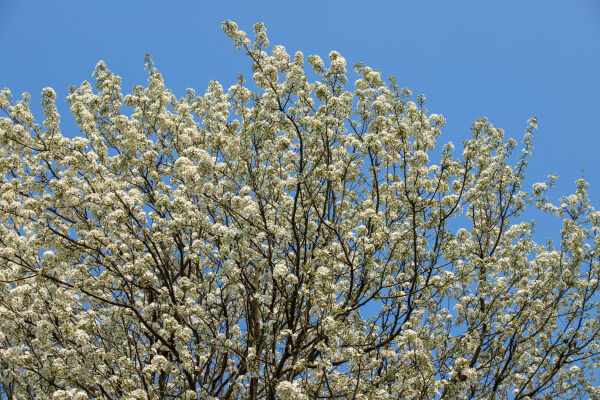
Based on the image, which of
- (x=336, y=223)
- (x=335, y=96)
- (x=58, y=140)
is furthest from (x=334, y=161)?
(x=58, y=140)

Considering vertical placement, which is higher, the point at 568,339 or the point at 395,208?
the point at 395,208

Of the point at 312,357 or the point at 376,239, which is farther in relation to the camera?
the point at 312,357

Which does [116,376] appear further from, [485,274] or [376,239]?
[485,274]

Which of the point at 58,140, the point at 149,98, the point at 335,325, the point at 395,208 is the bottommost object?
the point at 335,325

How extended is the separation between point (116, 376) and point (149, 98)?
6.34 meters

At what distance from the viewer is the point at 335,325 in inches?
374

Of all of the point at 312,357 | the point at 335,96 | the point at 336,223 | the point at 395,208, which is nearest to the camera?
the point at 335,96

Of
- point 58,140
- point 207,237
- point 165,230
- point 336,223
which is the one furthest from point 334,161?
point 58,140

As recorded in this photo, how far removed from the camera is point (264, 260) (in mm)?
11023

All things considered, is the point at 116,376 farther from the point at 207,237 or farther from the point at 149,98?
the point at 149,98

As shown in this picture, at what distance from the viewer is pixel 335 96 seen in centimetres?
1101

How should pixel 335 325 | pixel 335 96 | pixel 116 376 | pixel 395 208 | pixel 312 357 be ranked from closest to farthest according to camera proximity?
pixel 335 325 < pixel 116 376 < pixel 335 96 < pixel 312 357 < pixel 395 208

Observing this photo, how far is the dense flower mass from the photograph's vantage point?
33.8 ft

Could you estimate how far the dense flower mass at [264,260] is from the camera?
10312 mm
